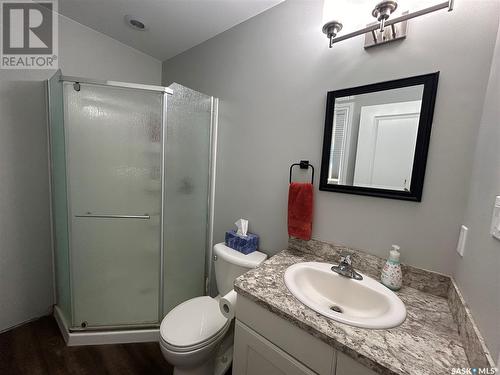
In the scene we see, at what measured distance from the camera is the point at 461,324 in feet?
2.23

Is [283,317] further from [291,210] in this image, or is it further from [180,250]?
[180,250]

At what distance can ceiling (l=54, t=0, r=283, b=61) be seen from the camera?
1.34 meters

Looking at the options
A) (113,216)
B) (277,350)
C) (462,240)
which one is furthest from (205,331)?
(462,240)

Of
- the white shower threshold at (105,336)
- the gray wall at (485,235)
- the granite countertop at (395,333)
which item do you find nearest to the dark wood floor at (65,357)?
the white shower threshold at (105,336)

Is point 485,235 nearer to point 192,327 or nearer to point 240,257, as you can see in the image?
point 240,257

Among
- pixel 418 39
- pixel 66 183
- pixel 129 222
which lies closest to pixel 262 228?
pixel 129 222

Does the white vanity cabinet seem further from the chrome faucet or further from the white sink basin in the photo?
the chrome faucet

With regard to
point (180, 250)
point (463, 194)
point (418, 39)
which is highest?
point (418, 39)

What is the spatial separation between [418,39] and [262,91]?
0.82 metres

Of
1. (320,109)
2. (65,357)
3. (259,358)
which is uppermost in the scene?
(320,109)

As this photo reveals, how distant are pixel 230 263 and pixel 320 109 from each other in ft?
3.63

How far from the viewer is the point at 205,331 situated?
1.12 meters

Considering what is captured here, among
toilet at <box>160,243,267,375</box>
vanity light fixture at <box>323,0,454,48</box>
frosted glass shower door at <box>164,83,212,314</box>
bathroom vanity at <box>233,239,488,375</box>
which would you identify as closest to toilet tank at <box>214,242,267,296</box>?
toilet at <box>160,243,267,375</box>

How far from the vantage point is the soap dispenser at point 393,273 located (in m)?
0.91
